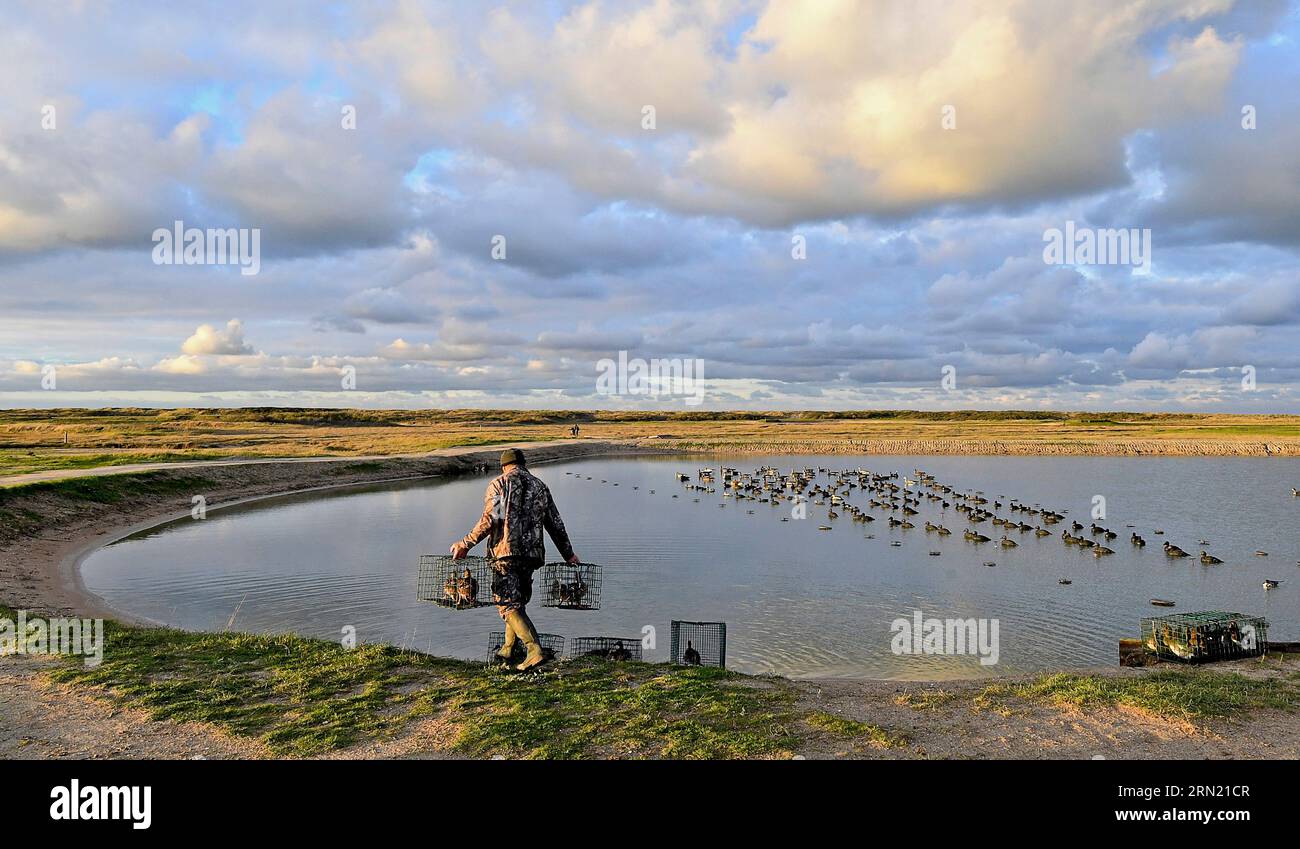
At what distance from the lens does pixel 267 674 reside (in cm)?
1100

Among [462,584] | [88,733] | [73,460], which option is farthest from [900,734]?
[73,460]

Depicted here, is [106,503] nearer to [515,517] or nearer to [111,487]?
[111,487]

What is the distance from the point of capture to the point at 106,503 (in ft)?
119

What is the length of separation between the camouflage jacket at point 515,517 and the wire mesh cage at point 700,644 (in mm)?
4168

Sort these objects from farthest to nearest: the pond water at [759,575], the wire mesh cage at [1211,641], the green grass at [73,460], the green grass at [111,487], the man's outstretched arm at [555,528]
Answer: the green grass at [73,460] < the green grass at [111,487] < the pond water at [759,575] < the wire mesh cage at [1211,641] < the man's outstretched arm at [555,528]

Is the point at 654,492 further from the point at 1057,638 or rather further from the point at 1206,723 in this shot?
the point at 1206,723

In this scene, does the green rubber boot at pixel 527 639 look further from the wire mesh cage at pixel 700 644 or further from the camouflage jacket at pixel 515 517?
the wire mesh cage at pixel 700 644

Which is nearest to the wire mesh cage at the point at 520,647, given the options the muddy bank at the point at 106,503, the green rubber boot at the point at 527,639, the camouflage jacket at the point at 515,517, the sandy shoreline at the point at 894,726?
the green rubber boot at the point at 527,639

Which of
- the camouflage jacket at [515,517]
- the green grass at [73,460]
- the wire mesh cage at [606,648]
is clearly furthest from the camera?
the green grass at [73,460]

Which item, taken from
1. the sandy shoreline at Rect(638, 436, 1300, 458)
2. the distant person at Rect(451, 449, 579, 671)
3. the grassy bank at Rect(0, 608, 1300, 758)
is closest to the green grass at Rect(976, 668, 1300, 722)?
the grassy bank at Rect(0, 608, 1300, 758)

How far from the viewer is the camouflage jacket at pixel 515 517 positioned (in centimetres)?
1020

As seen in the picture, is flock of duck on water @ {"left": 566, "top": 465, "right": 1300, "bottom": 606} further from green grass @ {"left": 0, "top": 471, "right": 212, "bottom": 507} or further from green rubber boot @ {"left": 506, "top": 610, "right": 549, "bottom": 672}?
green grass @ {"left": 0, "top": 471, "right": 212, "bottom": 507}

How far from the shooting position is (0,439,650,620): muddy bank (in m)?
20.8

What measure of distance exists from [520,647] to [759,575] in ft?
48.7
